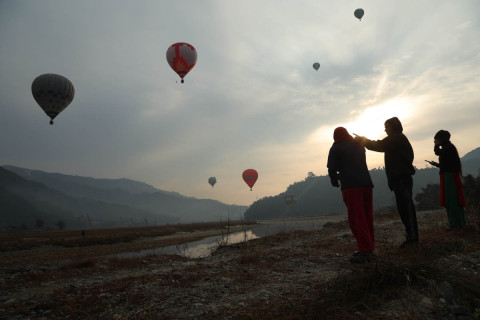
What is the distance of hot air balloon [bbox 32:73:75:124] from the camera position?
32128 mm

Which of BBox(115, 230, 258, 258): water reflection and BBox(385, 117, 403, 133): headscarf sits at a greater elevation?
BBox(385, 117, 403, 133): headscarf

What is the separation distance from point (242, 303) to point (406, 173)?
14.5ft

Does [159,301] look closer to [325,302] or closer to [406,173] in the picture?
[325,302]

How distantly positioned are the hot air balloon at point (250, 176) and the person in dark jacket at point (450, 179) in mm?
49762

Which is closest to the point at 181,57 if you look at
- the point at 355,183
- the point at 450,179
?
the point at 450,179

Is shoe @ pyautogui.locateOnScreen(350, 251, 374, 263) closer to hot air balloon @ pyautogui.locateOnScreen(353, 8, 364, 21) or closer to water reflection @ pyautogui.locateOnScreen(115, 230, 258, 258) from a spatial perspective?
water reflection @ pyautogui.locateOnScreen(115, 230, 258, 258)

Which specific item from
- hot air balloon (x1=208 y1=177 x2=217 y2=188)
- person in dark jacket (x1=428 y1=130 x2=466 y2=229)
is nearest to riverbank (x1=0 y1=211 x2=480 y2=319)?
person in dark jacket (x1=428 y1=130 x2=466 y2=229)

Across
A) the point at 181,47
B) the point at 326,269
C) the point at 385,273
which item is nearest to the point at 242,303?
the point at 385,273

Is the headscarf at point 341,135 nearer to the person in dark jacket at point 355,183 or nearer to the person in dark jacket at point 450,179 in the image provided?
the person in dark jacket at point 355,183

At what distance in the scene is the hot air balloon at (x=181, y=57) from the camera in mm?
30812

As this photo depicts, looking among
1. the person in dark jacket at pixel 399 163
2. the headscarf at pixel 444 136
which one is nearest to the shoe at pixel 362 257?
the person in dark jacket at pixel 399 163

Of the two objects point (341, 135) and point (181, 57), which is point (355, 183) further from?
point (181, 57)

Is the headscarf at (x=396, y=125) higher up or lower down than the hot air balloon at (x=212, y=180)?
lower down

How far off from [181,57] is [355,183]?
100 feet
